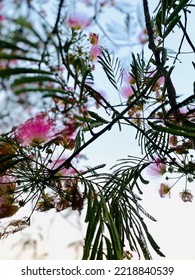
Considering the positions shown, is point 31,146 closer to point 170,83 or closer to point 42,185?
point 42,185

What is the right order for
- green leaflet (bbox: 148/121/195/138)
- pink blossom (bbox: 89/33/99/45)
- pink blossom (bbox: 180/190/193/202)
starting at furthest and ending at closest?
pink blossom (bbox: 180/190/193/202) < pink blossom (bbox: 89/33/99/45) < green leaflet (bbox: 148/121/195/138)

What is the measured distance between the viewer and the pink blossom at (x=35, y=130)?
75 cm

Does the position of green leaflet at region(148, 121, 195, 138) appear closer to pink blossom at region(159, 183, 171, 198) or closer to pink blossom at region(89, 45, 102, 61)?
pink blossom at region(89, 45, 102, 61)

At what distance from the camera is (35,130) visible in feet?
2.56

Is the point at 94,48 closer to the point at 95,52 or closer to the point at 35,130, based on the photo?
the point at 95,52

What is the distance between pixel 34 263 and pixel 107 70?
0.44 metres

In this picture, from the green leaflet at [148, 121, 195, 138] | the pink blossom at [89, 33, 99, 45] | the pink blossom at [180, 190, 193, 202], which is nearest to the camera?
the green leaflet at [148, 121, 195, 138]

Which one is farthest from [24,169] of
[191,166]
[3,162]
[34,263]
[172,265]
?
[191,166]

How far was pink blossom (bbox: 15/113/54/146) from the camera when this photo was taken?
0.75 metres

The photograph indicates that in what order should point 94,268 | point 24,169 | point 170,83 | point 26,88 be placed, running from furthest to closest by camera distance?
point 170,83, point 24,169, point 94,268, point 26,88

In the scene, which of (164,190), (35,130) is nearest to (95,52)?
(35,130)

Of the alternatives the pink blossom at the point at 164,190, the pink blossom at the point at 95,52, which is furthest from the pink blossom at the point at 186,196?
the pink blossom at the point at 95,52

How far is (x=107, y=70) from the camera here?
3.02 ft

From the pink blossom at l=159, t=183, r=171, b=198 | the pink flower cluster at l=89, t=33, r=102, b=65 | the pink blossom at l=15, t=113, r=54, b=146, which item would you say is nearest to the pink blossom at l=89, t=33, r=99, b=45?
the pink flower cluster at l=89, t=33, r=102, b=65
